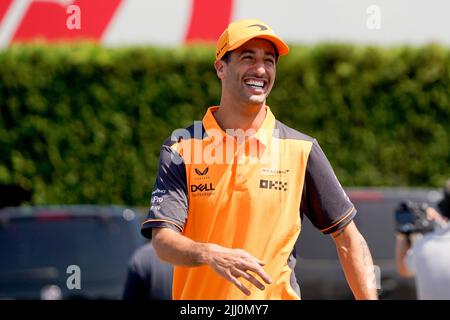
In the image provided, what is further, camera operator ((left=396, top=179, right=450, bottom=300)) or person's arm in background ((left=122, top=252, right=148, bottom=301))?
person's arm in background ((left=122, top=252, right=148, bottom=301))

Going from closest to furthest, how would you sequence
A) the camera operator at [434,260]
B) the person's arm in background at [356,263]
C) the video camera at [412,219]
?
the person's arm in background at [356,263]
the camera operator at [434,260]
the video camera at [412,219]

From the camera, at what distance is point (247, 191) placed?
14.5ft

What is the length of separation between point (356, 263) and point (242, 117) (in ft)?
2.32

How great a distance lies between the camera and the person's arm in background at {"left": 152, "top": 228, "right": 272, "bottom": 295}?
13.3 feet

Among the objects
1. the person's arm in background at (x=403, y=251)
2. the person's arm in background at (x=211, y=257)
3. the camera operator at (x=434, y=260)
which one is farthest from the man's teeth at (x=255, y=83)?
the person's arm in background at (x=403, y=251)

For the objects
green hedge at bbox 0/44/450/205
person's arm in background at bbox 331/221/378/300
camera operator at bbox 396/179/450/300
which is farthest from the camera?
green hedge at bbox 0/44/450/205

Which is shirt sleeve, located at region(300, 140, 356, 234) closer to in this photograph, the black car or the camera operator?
the camera operator

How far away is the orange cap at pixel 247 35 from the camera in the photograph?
442 centimetres

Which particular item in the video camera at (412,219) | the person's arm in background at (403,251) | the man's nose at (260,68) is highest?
the man's nose at (260,68)

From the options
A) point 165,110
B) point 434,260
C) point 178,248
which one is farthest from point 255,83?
point 165,110

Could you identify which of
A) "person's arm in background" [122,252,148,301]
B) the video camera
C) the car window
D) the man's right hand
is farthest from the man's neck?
the car window

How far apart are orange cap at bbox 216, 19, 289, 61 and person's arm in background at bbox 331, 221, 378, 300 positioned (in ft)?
2.46

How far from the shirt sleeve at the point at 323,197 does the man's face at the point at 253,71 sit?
30cm

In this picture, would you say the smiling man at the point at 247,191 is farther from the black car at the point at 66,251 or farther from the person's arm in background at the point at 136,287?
the black car at the point at 66,251
